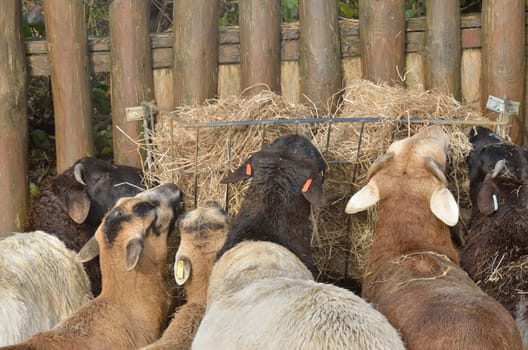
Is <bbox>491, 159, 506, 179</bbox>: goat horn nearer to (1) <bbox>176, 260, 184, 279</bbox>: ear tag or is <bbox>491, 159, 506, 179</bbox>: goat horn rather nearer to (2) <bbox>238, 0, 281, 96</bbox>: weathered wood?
(2) <bbox>238, 0, 281, 96</bbox>: weathered wood

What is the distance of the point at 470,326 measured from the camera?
17.3 feet

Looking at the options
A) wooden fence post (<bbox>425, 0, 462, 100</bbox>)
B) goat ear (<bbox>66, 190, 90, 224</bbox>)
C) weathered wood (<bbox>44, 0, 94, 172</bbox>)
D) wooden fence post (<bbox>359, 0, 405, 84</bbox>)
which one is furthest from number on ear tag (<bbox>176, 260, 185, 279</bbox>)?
wooden fence post (<bbox>425, 0, 462, 100</bbox>)

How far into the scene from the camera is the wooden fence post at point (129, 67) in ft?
28.3

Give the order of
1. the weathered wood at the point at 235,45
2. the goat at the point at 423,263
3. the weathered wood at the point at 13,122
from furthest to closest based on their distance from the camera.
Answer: the weathered wood at the point at 235,45 < the weathered wood at the point at 13,122 < the goat at the point at 423,263

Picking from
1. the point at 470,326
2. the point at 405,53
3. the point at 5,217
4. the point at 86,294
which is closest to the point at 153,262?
the point at 86,294

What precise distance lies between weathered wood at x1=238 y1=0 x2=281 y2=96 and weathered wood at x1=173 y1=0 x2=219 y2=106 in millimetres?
302

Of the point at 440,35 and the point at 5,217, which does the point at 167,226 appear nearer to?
the point at 5,217

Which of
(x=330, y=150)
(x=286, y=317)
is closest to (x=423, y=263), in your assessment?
(x=286, y=317)

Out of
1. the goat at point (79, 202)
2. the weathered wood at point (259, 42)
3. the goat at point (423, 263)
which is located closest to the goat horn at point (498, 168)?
the goat at point (423, 263)

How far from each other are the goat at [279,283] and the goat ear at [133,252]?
60cm

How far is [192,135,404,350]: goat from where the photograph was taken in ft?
16.8

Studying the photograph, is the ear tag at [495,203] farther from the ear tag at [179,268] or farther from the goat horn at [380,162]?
the ear tag at [179,268]

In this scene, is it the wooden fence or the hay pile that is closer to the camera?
the hay pile

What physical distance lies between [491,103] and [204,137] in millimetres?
2746
